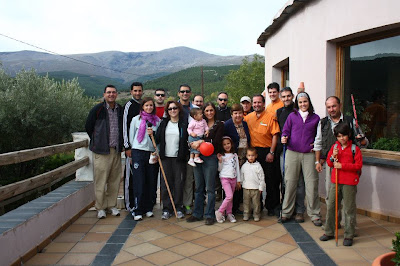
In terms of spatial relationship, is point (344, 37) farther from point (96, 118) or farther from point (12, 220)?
point (12, 220)

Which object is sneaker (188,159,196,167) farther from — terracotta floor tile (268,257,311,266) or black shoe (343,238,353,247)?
black shoe (343,238,353,247)

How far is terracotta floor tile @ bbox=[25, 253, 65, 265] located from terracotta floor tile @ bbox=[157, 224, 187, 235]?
4.30ft

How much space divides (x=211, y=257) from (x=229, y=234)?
32.4 inches

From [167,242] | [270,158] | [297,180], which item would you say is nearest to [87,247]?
[167,242]

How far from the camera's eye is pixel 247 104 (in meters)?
6.03

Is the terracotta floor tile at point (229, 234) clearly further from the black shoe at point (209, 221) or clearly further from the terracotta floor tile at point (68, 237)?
the terracotta floor tile at point (68, 237)

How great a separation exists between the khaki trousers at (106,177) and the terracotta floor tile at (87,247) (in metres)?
1.16

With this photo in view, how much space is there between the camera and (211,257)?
13.3 feet

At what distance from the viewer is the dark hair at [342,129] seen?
4309mm

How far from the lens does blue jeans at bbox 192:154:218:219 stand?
528 cm

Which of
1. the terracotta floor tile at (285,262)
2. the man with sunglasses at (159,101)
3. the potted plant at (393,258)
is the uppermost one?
the man with sunglasses at (159,101)

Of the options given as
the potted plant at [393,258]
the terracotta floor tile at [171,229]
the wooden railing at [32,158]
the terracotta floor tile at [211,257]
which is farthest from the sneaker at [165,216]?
the potted plant at [393,258]

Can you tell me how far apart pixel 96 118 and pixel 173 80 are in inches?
2637

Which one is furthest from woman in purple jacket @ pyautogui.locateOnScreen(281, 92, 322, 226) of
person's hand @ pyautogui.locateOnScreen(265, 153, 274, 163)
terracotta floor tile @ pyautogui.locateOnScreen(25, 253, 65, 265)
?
terracotta floor tile @ pyautogui.locateOnScreen(25, 253, 65, 265)
